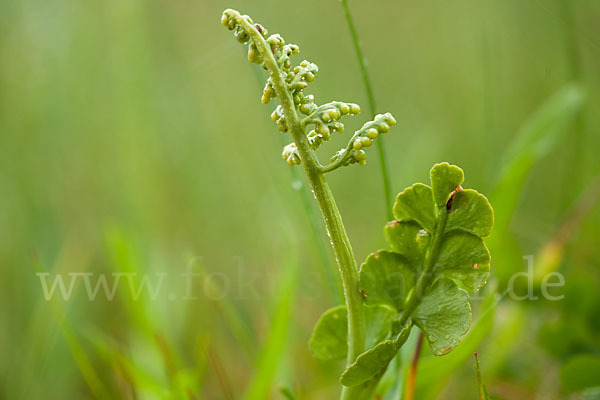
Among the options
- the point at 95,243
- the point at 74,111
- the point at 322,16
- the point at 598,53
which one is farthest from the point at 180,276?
the point at 322,16

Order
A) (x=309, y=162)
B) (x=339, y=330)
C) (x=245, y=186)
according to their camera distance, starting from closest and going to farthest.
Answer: (x=309, y=162), (x=339, y=330), (x=245, y=186)

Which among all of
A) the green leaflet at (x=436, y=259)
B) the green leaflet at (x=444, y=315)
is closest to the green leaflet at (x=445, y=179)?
the green leaflet at (x=436, y=259)

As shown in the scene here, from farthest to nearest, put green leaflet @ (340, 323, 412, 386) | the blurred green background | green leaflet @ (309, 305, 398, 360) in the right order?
the blurred green background < green leaflet @ (309, 305, 398, 360) < green leaflet @ (340, 323, 412, 386)

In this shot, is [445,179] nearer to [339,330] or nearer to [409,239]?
[409,239]

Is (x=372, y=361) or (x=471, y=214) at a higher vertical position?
(x=471, y=214)

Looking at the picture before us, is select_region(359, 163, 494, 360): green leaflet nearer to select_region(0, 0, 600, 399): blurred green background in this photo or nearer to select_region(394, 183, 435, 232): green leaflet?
select_region(394, 183, 435, 232): green leaflet

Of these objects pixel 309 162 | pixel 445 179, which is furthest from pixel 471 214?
pixel 309 162

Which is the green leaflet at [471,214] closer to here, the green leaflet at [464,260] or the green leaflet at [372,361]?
the green leaflet at [464,260]

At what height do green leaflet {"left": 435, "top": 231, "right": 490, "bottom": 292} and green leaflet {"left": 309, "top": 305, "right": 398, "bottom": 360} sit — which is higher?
green leaflet {"left": 435, "top": 231, "right": 490, "bottom": 292}

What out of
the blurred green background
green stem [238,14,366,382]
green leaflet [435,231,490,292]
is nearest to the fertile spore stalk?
green stem [238,14,366,382]
